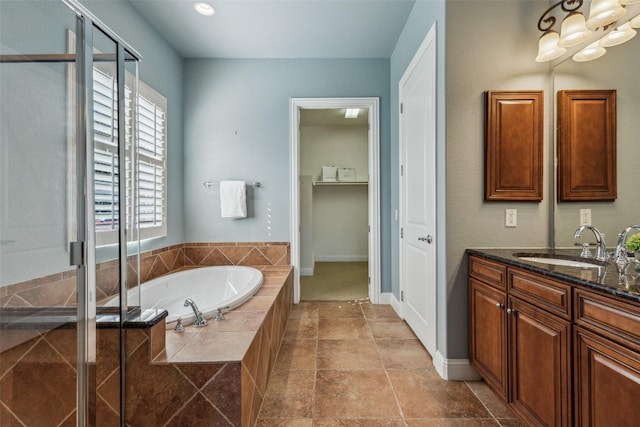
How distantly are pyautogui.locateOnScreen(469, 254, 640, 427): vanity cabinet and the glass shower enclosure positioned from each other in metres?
1.81

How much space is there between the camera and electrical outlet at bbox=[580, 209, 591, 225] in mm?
1588

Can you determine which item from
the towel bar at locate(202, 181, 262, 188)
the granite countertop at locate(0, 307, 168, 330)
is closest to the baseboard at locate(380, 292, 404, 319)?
the towel bar at locate(202, 181, 262, 188)

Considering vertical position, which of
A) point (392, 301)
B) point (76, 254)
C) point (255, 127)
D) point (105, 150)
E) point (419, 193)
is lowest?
point (392, 301)

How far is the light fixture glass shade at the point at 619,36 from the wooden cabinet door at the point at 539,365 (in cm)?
134

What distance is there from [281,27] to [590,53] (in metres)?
2.26

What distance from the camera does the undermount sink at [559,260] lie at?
144 cm

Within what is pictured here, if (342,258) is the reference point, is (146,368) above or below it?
above

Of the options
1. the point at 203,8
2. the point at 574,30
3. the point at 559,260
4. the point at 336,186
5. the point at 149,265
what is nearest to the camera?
the point at 574,30

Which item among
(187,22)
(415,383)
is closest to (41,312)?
(415,383)

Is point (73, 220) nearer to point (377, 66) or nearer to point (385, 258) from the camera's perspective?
point (385, 258)

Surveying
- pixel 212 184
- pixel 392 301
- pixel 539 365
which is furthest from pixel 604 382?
pixel 212 184

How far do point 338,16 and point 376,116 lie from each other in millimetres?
1027

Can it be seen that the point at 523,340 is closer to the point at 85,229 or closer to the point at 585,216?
the point at 585,216

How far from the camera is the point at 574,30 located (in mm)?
1471
